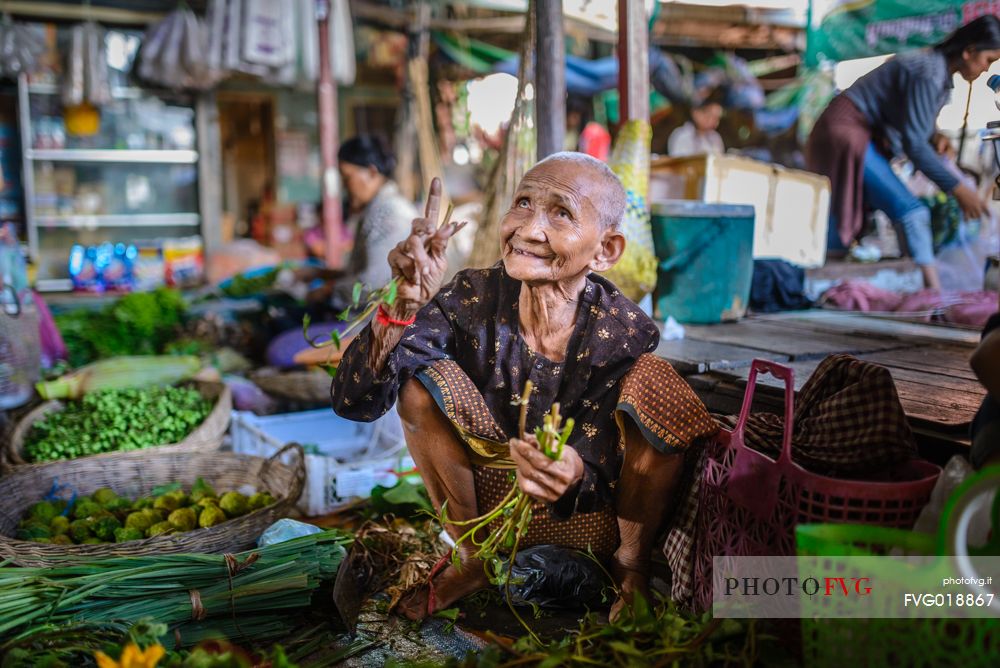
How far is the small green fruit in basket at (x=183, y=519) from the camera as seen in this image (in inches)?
105

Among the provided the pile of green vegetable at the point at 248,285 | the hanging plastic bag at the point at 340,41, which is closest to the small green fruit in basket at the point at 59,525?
the pile of green vegetable at the point at 248,285

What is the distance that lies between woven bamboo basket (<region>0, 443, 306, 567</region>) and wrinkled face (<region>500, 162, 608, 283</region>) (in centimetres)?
126

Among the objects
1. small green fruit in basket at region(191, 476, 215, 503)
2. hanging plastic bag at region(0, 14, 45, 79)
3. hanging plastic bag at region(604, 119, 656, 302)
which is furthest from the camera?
hanging plastic bag at region(0, 14, 45, 79)

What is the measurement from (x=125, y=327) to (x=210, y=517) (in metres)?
3.49

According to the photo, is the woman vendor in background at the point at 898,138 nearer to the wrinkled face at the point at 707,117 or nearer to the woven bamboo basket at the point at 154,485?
the woven bamboo basket at the point at 154,485

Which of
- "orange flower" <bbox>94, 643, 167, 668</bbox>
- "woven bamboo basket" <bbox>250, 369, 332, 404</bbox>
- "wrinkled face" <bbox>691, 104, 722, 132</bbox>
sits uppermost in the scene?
"wrinkled face" <bbox>691, 104, 722, 132</bbox>

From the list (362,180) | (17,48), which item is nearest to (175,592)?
(362,180)

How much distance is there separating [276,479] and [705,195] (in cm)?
339

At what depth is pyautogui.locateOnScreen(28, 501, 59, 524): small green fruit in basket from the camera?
283 cm

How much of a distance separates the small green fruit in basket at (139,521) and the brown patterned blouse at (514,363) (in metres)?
0.88

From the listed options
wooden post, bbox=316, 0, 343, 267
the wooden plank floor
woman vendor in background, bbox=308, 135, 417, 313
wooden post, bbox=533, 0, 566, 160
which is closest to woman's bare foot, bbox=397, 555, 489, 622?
the wooden plank floor

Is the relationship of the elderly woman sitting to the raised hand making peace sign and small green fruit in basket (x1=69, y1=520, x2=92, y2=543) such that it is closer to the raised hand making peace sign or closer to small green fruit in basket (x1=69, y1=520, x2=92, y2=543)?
the raised hand making peace sign

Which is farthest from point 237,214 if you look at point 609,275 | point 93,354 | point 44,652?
point 44,652

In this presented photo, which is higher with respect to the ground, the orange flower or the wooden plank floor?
the wooden plank floor
